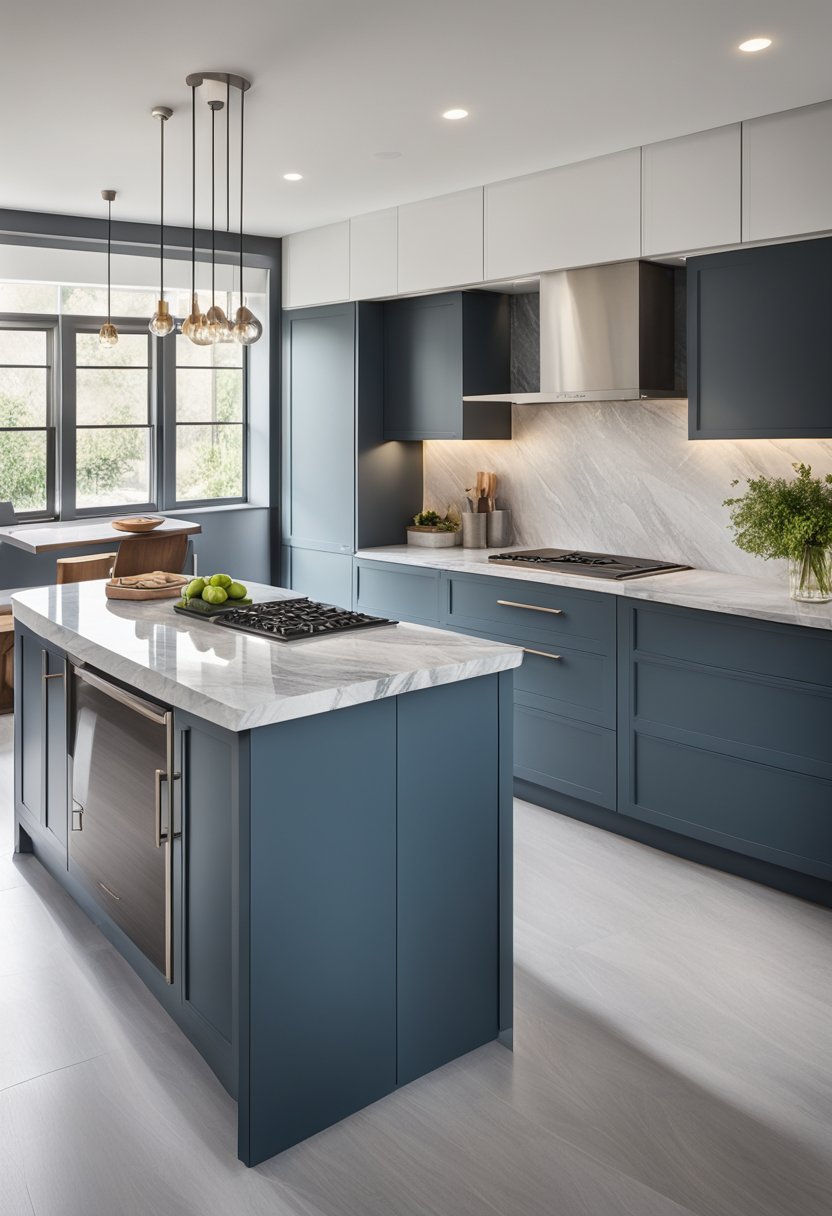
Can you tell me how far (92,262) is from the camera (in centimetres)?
562

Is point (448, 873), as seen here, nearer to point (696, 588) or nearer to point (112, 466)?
point (696, 588)

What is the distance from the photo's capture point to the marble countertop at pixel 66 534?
4680 mm

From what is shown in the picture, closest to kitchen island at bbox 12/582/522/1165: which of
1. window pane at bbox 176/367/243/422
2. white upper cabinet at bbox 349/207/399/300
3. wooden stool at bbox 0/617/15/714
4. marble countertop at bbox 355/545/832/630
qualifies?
marble countertop at bbox 355/545/832/630

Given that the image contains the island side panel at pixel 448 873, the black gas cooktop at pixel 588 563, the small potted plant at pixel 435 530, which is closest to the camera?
the island side panel at pixel 448 873

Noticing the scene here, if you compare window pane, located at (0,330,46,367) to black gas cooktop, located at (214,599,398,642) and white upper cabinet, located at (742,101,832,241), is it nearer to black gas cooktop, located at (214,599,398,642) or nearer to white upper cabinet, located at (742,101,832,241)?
black gas cooktop, located at (214,599,398,642)

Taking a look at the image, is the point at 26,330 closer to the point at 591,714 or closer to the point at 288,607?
the point at 288,607

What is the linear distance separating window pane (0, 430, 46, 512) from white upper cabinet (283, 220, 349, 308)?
1634mm

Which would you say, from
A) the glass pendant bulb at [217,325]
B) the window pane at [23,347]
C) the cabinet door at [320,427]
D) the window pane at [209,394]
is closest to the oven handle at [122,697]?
the glass pendant bulb at [217,325]

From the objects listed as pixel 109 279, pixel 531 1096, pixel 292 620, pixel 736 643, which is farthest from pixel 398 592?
Answer: pixel 531 1096

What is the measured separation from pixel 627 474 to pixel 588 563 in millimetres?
544

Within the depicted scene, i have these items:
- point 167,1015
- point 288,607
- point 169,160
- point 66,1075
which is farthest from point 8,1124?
point 169,160

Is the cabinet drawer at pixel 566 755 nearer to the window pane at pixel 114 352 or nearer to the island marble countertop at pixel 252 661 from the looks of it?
the island marble countertop at pixel 252 661

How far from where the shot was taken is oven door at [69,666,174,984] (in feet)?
8.16

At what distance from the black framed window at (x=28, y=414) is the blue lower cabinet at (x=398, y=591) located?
1872mm
